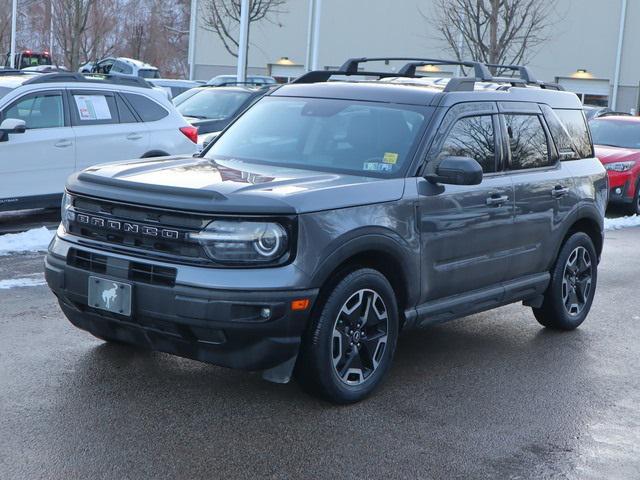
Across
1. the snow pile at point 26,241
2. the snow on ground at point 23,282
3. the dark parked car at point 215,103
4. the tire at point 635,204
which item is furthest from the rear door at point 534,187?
the tire at point 635,204

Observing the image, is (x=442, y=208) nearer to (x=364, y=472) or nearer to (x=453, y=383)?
(x=453, y=383)

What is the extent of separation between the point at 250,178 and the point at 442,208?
1.21 m

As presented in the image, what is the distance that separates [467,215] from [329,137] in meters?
0.98

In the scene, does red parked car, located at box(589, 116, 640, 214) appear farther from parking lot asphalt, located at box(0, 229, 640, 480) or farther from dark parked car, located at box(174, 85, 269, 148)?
parking lot asphalt, located at box(0, 229, 640, 480)

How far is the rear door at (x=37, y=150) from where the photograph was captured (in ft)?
35.8

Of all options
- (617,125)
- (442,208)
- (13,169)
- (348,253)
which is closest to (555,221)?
(442,208)

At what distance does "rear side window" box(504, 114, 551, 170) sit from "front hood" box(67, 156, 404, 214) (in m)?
1.36

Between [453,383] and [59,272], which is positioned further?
[453,383]

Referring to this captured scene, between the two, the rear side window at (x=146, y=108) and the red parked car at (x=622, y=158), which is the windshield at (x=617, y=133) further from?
the rear side window at (x=146, y=108)

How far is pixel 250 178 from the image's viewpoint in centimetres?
562

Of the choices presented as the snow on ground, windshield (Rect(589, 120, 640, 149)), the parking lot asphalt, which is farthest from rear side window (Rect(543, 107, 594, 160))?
windshield (Rect(589, 120, 640, 149))

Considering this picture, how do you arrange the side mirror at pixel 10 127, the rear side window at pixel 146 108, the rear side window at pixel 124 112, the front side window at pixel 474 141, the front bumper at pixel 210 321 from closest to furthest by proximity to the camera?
the front bumper at pixel 210 321 < the front side window at pixel 474 141 < the side mirror at pixel 10 127 < the rear side window at pixel 124 112 < the rear side window at pixel 146 108

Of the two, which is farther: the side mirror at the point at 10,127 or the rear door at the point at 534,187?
the side mirror at the point at 10,127

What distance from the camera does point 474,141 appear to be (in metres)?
6.53
